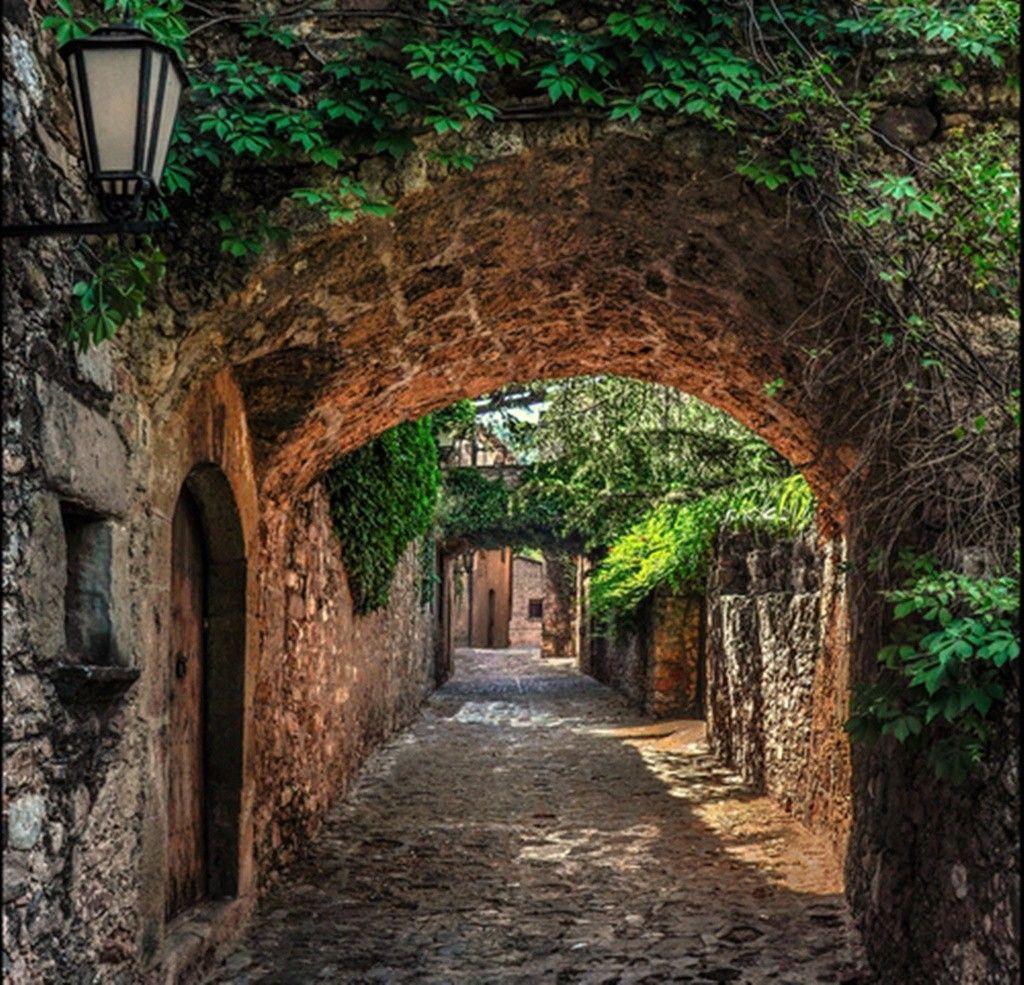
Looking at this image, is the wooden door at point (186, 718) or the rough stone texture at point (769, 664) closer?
the wooden door at point (186, 718)

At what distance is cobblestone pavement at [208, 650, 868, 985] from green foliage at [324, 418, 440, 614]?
1537 mm

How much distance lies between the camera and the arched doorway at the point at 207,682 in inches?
182

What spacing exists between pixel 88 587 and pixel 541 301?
250cm

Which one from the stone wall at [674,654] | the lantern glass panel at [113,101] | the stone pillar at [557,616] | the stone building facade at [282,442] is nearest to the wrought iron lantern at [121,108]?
the lantern glass panel at [113,101]

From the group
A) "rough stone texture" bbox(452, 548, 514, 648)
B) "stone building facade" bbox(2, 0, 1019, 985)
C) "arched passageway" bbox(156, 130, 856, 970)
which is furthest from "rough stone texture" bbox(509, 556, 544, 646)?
"stone building facade" bbox(2, 0, 1019, 985)

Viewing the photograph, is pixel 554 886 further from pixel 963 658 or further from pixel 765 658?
pixel 963 658

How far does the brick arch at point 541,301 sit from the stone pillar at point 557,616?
2306 cm

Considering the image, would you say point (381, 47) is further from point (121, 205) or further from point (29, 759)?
point (29, 759)

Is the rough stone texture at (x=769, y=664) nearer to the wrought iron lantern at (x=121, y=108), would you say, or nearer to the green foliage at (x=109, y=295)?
the green foliage at (x=109, y=295)

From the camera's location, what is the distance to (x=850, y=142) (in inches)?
138

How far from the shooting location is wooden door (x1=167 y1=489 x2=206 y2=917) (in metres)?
4.47

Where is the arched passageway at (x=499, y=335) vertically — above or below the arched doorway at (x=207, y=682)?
above

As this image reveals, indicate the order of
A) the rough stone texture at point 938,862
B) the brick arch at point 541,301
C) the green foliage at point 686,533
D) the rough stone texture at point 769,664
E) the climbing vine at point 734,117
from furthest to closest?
the green foliage at point 686,533
the rough stone texture at point 769,664
the brick arch at point 541,301
the climbing vine at point 734,117
the rough stone texture at point 938,862

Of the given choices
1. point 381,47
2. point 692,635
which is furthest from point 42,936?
point 692,635
